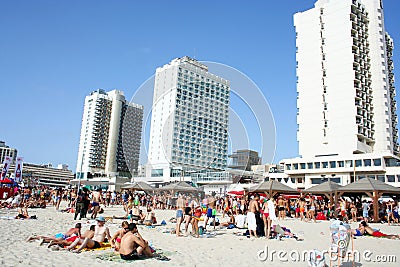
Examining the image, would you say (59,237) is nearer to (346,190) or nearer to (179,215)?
(179,215)

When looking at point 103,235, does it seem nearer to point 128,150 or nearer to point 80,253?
point 80,253

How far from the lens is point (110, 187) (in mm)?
76812

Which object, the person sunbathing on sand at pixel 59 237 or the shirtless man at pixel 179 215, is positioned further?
the shirtless man at pixel 179 215

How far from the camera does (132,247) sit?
5645 mm

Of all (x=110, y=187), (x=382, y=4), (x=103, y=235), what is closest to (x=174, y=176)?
(x=110, y=187)

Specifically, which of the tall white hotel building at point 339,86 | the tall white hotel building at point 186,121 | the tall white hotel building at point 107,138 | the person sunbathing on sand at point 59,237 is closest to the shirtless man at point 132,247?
the person sunbathing on sand at point 59,237

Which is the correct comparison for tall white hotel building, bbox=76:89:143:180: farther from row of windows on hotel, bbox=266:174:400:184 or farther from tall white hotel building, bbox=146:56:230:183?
row of windows on hotel, bbox=266:174:400:184

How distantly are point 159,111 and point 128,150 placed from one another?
88.7 ft

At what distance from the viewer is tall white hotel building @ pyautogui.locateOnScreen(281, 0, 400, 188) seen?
47.1 meters

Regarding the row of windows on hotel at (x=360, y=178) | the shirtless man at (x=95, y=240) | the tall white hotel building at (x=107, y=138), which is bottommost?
the shirtless man at (x=95, y=240)

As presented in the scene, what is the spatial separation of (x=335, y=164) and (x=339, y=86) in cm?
1364

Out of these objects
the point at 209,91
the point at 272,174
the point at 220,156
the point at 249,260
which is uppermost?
the point at 209,91

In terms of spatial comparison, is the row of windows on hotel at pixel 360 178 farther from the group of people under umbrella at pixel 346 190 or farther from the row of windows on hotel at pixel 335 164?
the group of people under umbrella at pixel 346 190

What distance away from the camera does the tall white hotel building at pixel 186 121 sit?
7794 cm
